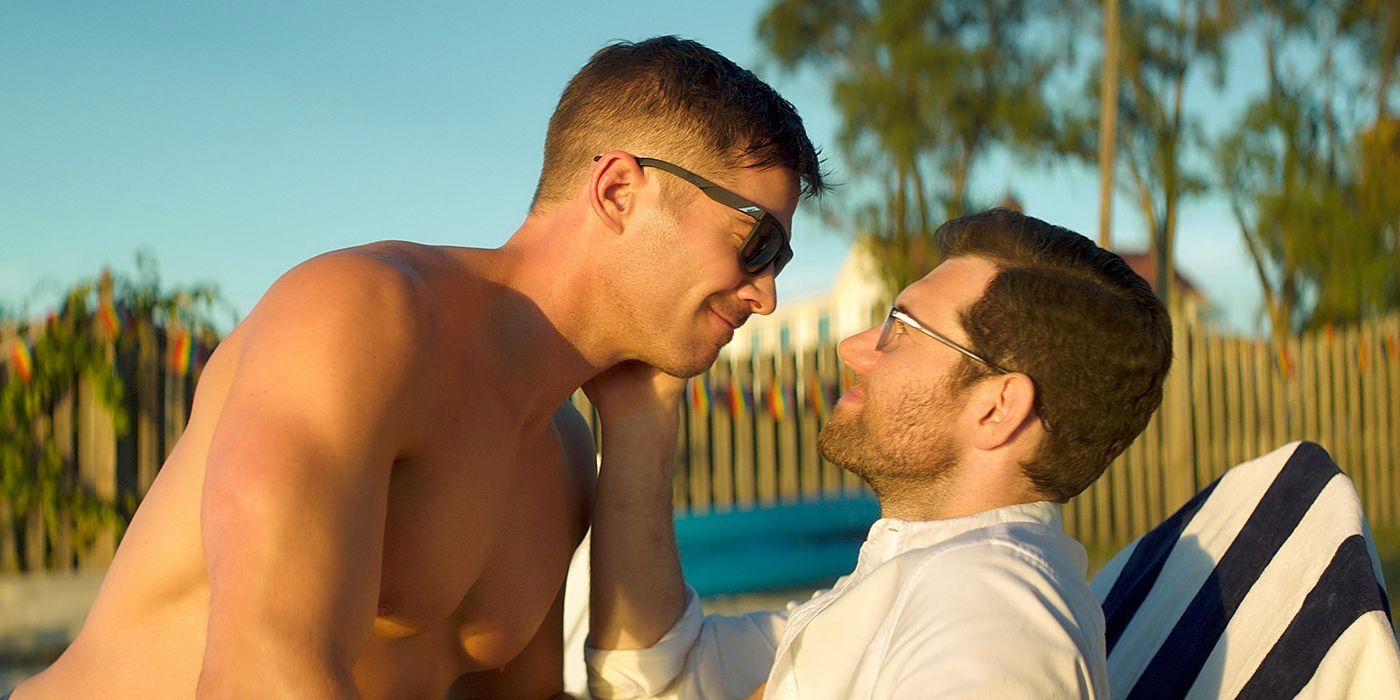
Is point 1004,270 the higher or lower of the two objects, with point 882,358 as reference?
higher

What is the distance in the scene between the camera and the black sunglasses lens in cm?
252

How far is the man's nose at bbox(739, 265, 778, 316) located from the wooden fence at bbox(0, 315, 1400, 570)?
5871 mm

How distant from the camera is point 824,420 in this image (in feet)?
32.9

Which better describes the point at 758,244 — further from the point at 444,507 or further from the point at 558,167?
the point at 444,507

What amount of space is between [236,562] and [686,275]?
4.05 feet

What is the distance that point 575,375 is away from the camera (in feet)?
8.31

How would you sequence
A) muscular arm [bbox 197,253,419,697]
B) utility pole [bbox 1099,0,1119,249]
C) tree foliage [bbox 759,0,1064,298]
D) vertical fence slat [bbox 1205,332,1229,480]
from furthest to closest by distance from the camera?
tree foliage [bbox 759,0,1064,298] → utility pole [bbox 1099,0,1119,249] → vertical fence slat [bbox 1205,332,1229,480] → muscular arm [bbox 197,253,419,697]

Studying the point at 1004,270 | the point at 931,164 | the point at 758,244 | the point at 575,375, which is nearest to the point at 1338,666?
the point at 1004,270

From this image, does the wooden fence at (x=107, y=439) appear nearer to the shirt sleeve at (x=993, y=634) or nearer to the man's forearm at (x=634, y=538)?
the man's forearm at (x=634, y=538)

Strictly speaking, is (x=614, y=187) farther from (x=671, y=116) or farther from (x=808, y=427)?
(x=808, y=427)

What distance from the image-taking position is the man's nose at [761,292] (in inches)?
102

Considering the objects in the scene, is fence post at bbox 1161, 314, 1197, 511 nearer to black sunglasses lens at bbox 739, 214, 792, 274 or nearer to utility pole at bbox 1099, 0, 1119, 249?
utility pole at bbox 1099, 0, 1119, 249

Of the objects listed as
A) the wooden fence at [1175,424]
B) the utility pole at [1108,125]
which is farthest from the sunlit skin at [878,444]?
the utility pole at [1108,125]

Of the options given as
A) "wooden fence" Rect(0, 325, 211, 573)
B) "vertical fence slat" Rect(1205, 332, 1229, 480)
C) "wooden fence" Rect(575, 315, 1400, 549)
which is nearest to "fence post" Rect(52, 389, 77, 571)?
"wooden fence" Rect(0, 325, 211, 573)
